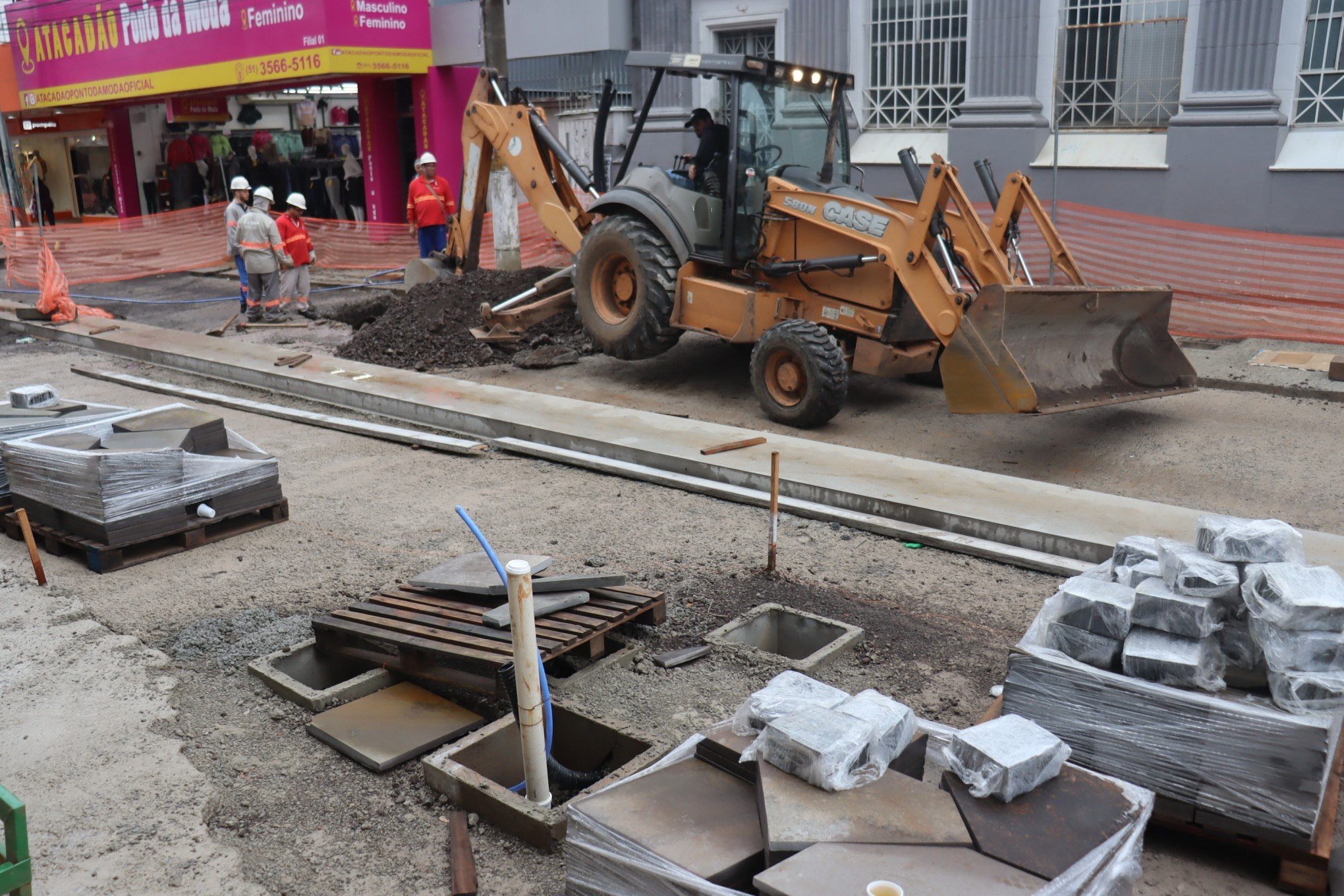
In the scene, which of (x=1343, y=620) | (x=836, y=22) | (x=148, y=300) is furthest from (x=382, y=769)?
(x=148, y=300)

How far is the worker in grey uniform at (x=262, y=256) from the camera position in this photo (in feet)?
48.9

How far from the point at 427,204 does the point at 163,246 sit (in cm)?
949

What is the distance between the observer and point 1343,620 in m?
3.43

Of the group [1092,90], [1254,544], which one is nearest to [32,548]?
[1254,544]

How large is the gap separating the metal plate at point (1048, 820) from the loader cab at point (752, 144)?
23.1 feet

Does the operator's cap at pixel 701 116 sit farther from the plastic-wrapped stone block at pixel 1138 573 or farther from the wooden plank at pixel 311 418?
the plastic-wrapped stone block at pixel 1138 573

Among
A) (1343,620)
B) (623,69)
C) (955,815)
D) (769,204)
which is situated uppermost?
(623,69)

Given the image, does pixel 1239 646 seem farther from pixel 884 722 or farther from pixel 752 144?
pixel 752 144

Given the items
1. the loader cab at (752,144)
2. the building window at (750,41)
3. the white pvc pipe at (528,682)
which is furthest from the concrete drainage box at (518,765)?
the building window at (750,41)

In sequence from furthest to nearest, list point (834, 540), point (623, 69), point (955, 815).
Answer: point (623, 69) → point (834, 540) → point (955, 815)

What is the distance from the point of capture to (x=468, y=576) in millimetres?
5191

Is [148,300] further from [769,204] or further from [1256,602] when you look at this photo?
[1256,602]

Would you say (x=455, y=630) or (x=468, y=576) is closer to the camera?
(x=455, y=630)

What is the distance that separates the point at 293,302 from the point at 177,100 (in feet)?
37.1
